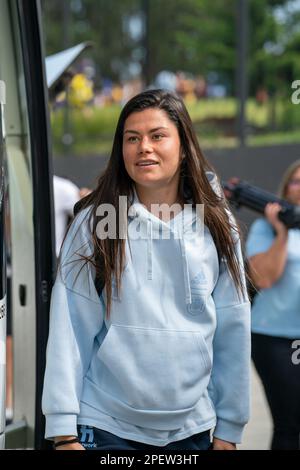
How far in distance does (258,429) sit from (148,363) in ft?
12.2

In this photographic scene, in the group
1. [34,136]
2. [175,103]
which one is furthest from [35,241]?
[175,103]

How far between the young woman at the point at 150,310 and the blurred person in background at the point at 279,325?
1.82 metres

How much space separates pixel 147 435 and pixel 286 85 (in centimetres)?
1190

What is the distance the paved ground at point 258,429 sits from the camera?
574 cm

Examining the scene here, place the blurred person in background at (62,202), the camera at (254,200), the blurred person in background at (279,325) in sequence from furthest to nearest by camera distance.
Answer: the blurred person in background at (62,202) < the camera at (254,200) < the blurred person in background at (279,325)

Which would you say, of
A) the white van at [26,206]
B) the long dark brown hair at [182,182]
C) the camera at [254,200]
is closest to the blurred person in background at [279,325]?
the camera at [254,200]

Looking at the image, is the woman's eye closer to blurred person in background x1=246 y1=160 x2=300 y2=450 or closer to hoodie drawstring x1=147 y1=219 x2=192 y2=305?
hoodie drawstring x1=147 y1=219 x2=192 y2=305

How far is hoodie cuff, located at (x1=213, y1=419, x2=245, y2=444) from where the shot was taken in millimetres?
2762

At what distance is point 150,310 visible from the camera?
2.60m

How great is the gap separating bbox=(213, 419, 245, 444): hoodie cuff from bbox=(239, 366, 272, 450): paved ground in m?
2.84

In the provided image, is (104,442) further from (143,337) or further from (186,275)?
(186,275)

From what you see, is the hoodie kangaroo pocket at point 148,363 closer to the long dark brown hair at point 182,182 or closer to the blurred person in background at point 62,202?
the long dark brown hair at point 182,182

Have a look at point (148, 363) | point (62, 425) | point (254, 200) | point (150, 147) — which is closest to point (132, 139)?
point (150, 147)

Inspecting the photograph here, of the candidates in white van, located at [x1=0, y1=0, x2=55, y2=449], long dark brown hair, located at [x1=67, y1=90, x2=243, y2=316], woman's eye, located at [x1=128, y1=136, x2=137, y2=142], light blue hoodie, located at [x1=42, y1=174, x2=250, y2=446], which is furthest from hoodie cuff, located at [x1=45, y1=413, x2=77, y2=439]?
woman's eye, located at [x1=128, y1=136, x2=137, y2=142]
